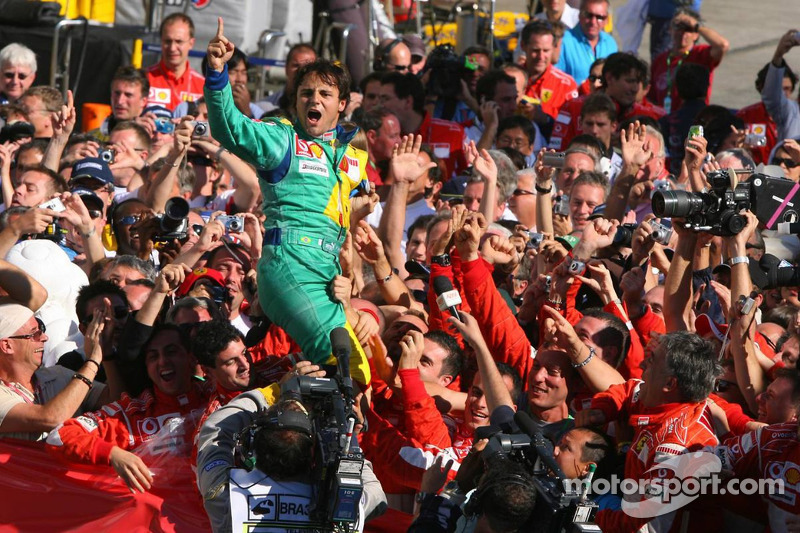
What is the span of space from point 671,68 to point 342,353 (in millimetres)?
7503

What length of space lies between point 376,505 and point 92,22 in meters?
8.89

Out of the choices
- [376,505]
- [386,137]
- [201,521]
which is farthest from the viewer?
[386,137]

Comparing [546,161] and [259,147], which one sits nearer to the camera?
[259,147]

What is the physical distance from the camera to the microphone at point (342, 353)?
4.71 meters

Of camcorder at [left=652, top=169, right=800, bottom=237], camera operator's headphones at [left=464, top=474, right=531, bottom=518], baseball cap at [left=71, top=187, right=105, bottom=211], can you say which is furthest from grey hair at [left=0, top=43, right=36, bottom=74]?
camera operator's headphones at [left=464, top=474, right=531, bottom=518]

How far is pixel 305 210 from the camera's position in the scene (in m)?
5.48

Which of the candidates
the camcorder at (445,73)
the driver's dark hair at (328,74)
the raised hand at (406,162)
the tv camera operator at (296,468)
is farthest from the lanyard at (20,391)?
the camcorder at (445,73)

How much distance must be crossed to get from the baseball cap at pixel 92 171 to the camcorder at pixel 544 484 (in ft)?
15.0

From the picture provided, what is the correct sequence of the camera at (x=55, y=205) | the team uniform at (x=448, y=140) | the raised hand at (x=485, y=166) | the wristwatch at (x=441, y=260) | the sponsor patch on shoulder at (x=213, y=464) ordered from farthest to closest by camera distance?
the team uniform at (x=448, y=140) → the raised hand at (x=485, y=166) → the camera at (x=55, y=205) → the wristwatch at (x=441, y=260) → the sponsor patch on shoulder at (x=213, y=464)

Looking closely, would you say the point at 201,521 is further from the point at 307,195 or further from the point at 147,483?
the point at 307,195

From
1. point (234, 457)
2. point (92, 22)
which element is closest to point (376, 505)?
point (234, 457)

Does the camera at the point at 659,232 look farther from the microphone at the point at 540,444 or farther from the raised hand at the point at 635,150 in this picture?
the microphone at the point at 540,444

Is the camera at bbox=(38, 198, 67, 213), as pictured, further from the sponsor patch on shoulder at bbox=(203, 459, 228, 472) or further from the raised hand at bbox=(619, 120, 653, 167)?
the raised hand at bbox=(619, 120, 653, 167)

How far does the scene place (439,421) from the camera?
5.58m
